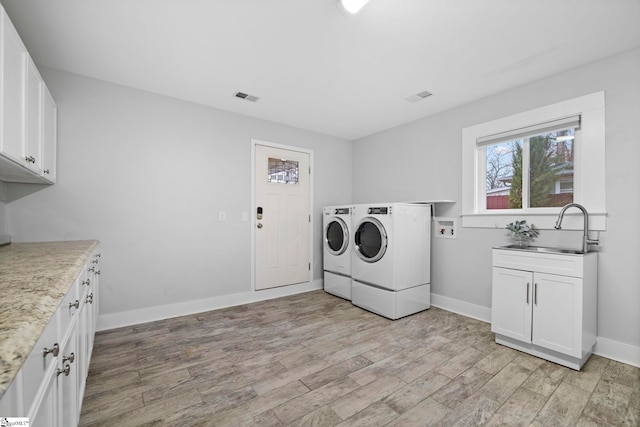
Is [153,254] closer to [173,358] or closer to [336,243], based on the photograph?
[173,358]

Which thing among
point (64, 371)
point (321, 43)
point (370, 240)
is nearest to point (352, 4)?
point (321, 43)

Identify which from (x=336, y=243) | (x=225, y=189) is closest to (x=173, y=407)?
(x=225, y=189)

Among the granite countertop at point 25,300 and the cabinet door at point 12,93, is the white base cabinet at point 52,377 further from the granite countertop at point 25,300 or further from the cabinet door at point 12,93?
the cabinet door at point 12,93

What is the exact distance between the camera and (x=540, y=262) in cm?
216

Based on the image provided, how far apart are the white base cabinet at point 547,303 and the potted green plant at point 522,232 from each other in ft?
1.18

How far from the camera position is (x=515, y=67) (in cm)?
236

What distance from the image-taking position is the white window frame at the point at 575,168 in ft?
7.31

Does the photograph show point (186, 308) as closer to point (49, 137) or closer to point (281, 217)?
point (281, 217)

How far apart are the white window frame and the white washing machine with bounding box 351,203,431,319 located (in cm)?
53

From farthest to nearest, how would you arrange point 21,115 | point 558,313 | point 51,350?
point 558,313, point 21,115, point 51,350

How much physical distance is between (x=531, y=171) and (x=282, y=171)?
2786 millimetres

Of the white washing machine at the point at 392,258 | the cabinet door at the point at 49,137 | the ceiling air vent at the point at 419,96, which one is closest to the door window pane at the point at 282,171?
the white washing machine at the point at 392,258

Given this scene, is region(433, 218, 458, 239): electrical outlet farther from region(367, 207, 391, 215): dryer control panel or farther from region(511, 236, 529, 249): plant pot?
region(367, 207, 391, 215): dryer control panel

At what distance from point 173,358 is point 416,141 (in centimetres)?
342
